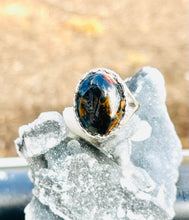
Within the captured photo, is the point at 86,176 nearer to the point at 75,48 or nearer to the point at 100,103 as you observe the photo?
the point at 100,103

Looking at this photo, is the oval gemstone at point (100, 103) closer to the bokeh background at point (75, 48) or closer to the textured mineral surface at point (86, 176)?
the textured mineral surface at point (86, 176)

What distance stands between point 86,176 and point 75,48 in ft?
4.27

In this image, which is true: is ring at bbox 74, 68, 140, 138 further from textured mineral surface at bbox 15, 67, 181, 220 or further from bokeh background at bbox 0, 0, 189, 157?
bokeh background at bbox 0, 0, 189, 157

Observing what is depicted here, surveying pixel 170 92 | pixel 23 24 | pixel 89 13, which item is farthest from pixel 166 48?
pixel 23 24

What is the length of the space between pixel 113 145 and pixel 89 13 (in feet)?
4.81

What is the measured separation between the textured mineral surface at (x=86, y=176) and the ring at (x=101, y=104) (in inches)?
1.6

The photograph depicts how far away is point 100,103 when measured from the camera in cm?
60

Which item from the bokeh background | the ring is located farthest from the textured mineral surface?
the bokeh background

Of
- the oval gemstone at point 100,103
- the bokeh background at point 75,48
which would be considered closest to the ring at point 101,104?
the oval gemstone at point 100,103

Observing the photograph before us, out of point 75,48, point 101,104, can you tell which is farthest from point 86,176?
Answer: point 75,48

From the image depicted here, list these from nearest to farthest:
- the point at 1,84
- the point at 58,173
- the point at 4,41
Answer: the point at 58,173
the point at 1,84
the point at 4,41

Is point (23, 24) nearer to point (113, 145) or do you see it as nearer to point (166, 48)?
point (166, 48)

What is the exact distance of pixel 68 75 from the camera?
172 centimetres

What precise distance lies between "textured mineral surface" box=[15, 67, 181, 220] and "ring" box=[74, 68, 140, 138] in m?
0.04
